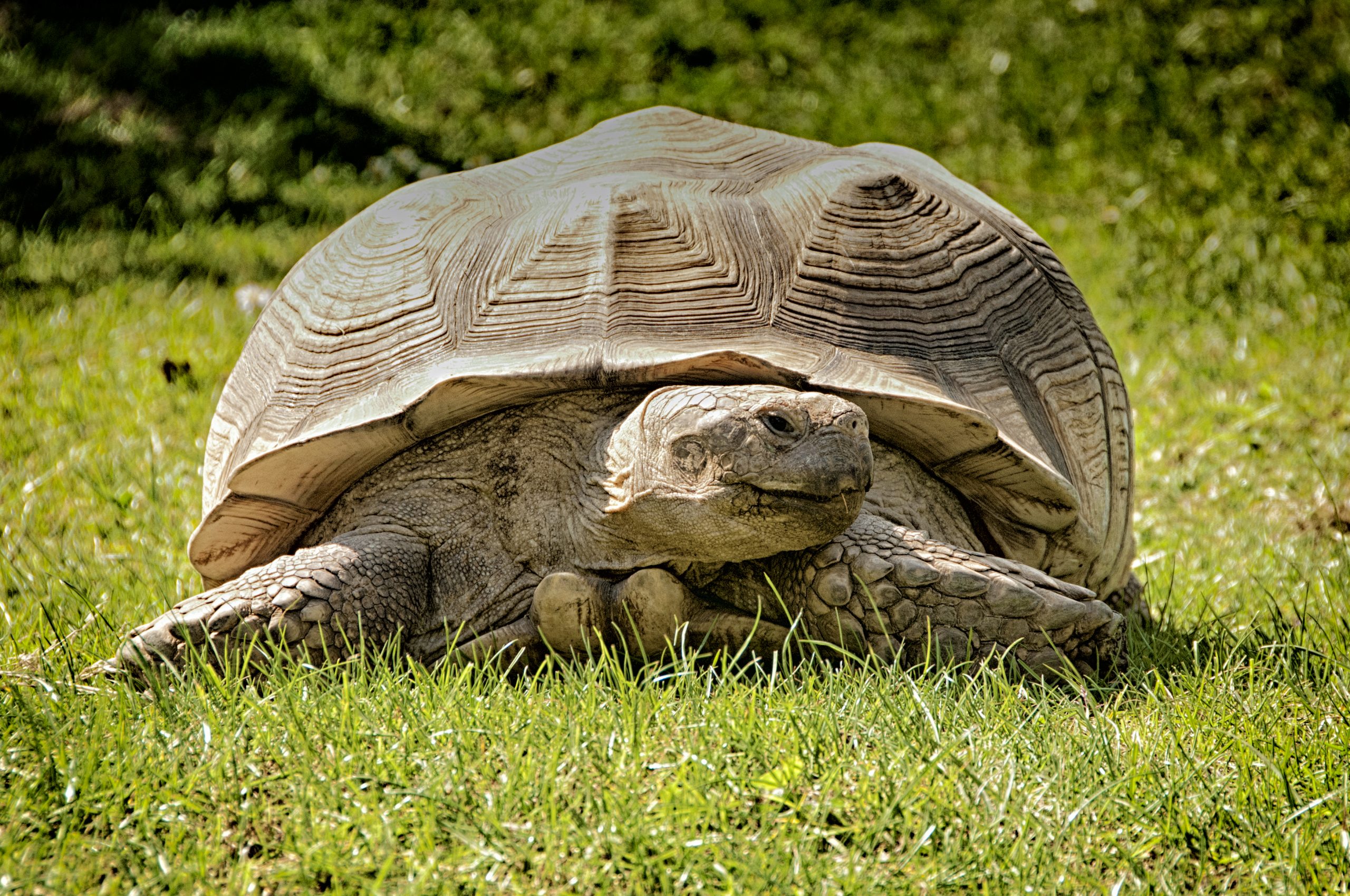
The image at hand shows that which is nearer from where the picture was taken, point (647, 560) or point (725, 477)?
point (725, 477)

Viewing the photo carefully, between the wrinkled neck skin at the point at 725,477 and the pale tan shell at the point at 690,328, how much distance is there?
17 cm

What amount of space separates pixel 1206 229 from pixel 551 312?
570 cm

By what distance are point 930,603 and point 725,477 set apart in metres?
0.55

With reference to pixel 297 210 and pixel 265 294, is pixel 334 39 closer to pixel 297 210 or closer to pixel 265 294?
pixel 297 210

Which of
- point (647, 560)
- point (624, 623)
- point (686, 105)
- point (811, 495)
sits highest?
point (686, 105)

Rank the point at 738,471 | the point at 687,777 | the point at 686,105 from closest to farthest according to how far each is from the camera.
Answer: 1. the point at 687,777
2. the point at 738,471
3. the point at 686,105

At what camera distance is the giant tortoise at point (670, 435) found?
A: 245cm

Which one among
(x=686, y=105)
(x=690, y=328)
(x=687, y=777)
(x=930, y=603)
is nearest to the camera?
(x=687, y=777)

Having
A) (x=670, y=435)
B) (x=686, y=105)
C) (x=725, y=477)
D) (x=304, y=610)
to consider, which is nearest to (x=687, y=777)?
(x=725, y=477)

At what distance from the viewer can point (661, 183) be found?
292cm

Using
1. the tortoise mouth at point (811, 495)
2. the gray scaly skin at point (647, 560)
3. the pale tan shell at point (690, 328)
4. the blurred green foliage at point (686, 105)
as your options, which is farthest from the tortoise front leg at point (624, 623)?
the blurred green foliage at point (686, 105)

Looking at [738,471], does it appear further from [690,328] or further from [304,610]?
[304,610]

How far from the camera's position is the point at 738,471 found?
2.30 meters

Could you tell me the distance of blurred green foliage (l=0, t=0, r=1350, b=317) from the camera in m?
6.91
